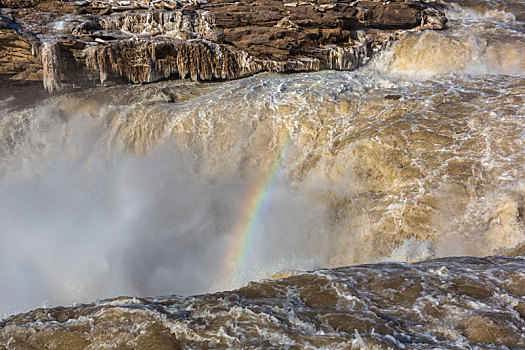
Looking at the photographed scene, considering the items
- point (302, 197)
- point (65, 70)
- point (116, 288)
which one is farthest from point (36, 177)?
point (302, 197)

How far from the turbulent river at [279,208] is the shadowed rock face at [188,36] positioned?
683mm

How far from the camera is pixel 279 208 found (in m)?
8.41

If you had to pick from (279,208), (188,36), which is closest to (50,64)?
(188,36)

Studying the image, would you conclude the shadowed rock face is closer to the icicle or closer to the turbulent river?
the icicle

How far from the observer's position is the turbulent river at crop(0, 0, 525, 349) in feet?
12.4

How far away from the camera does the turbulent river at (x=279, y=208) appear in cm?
379

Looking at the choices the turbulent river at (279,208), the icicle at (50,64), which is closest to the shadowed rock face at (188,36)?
the icicle at (50,64)

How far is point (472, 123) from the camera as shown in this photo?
319 inches

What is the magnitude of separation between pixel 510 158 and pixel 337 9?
7.66 meters

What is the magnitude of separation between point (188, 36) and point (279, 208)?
618 cm

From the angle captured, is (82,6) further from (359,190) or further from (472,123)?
(472,123)

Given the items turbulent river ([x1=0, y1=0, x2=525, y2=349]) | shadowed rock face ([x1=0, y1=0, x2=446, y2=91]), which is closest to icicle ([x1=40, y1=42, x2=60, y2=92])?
shadowed rock face ([x1=0, y1=0, x2=446, y2=91])

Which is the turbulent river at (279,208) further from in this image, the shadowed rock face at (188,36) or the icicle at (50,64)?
the shadowed rock face at (188,36)

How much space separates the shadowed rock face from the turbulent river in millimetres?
683
